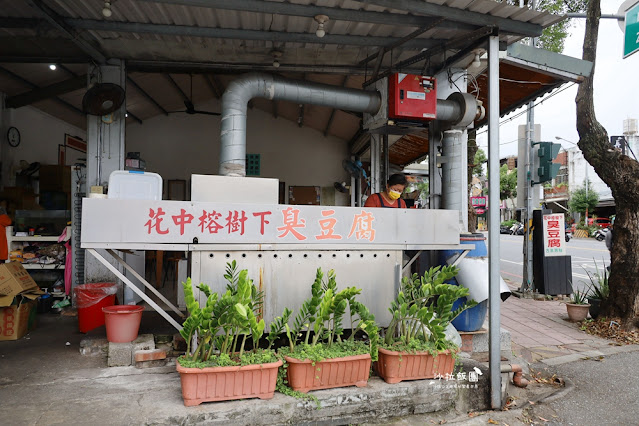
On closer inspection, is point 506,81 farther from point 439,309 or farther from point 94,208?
point 94,208

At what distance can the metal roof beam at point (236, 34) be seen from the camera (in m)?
4.44

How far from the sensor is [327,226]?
12.2 ft

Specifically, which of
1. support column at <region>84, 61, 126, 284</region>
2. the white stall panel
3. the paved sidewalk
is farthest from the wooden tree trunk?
support column at <region>84, 61, 126, 284</region>

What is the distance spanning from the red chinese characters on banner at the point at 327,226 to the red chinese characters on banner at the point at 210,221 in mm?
890

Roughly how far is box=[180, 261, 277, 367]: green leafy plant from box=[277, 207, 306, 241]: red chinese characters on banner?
56cm

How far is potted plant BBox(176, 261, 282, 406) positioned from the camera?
3.02m

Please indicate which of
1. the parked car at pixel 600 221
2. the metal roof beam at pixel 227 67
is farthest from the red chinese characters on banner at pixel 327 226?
the parked car at pixel 600 221

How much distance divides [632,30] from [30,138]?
1073 centimetres

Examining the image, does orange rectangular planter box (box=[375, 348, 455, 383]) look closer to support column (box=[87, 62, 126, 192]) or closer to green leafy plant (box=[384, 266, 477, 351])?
green leafy plant (box=[384, 266, 477, 351])

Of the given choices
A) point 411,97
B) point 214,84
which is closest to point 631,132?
point 214,84

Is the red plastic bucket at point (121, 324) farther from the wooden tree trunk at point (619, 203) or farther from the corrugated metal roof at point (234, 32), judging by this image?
the wooden tree trunk at point (619, 203)

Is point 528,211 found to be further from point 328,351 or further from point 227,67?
point 328,351

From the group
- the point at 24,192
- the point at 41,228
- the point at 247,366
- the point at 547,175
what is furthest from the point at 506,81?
the point at 24,192

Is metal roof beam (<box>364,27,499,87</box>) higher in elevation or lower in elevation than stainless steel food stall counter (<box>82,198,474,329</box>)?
higher
